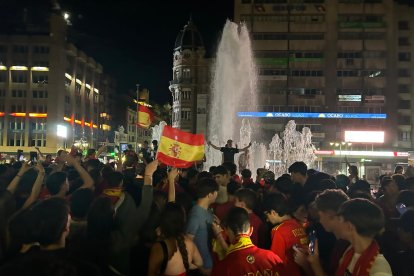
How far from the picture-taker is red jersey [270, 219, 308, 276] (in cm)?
479

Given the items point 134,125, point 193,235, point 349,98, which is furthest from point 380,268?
point 134,125

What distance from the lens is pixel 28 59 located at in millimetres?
88000

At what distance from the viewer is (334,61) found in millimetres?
80750

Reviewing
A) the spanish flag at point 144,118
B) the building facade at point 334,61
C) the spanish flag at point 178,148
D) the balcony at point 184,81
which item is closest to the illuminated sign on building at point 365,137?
the building facade at point 334,61

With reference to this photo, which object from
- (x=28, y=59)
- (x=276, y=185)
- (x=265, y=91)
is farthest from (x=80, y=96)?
(x=276, y=185)

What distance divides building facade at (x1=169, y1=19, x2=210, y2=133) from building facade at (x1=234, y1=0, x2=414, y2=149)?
41.6 ft

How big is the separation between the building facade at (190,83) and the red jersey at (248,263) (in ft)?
264

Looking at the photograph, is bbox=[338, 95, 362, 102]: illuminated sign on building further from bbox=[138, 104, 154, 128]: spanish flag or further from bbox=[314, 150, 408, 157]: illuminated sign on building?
bbox=[138, 104, 154, 128]: spanish flag

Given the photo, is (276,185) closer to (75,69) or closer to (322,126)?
(322,126)

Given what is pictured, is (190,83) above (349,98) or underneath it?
above

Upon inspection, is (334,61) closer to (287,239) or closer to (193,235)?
(193,235)

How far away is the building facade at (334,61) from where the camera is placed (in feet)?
256

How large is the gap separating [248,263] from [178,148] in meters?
5.00

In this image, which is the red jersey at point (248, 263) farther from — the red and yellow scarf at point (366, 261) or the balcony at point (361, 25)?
the balcony at point (361, 25)
